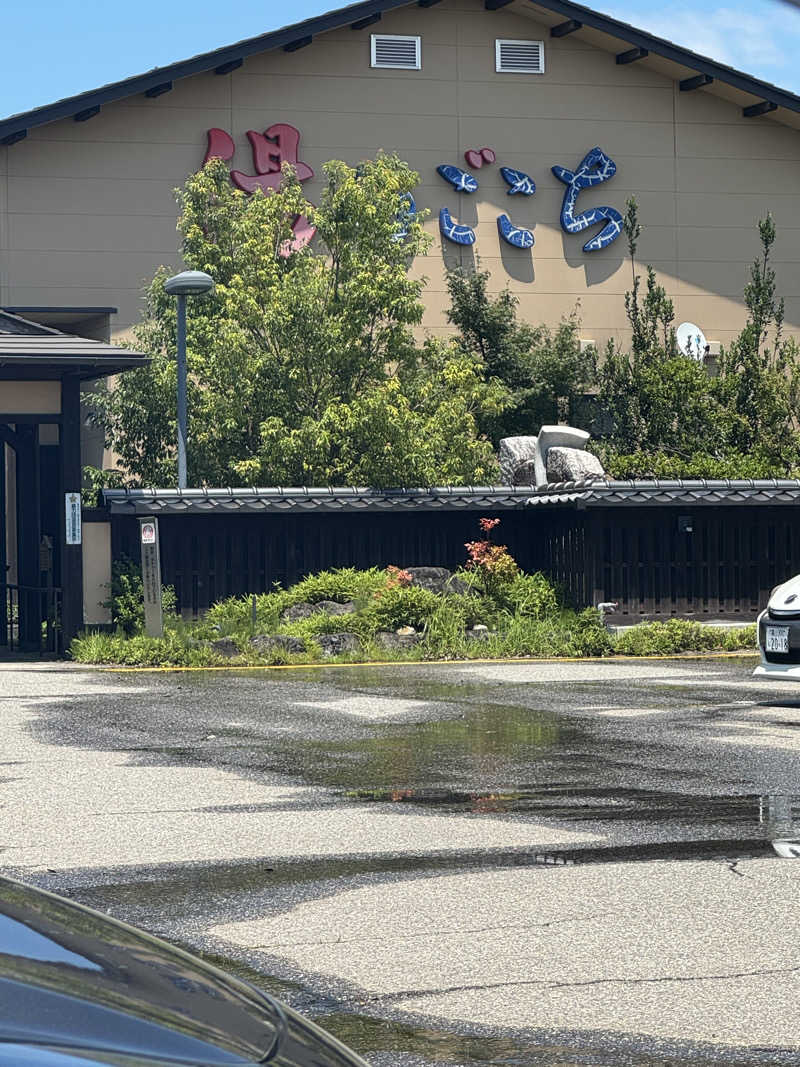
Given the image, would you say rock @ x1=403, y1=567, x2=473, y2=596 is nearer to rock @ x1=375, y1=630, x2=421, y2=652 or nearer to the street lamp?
rock @ x1=375, y1=630, x2=421, y2=652

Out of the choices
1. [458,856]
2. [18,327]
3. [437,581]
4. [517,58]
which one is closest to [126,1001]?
[458,856]

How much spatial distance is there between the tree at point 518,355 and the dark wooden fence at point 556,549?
579 centimetres

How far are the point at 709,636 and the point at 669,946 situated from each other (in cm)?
1683

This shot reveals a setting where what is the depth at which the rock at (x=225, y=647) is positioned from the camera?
21.7m

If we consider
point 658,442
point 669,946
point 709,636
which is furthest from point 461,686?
point 658,442

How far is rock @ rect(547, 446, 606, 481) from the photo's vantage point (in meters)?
25.6

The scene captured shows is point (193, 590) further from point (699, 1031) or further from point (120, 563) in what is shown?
point (699, 1031)

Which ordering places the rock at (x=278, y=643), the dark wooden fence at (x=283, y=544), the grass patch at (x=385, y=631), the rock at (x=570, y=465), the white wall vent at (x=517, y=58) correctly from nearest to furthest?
the grass patch at (x=385, y=631), the rock at (x=278, y=643), the dark wooden fence at (x=283, y=544), the rock at (x=570, y=465), the white wall vent at (x=517, y=58)

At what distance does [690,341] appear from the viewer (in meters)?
33.1

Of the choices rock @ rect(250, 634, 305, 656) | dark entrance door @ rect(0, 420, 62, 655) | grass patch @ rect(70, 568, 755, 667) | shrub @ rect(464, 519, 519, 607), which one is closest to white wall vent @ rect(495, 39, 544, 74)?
shrub @ rect(464, 519, 519, 607)

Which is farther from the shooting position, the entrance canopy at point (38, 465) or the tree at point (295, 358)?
the tree at point (295, 358)

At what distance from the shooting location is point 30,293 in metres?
30.4

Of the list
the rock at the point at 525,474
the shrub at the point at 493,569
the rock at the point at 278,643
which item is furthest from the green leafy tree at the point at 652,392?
the rock at the point at 278,643

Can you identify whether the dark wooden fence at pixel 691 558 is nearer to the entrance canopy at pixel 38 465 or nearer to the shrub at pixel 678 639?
the shrub at pixel 678 639
